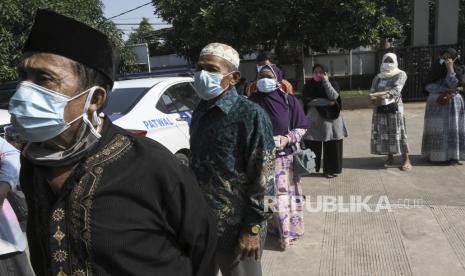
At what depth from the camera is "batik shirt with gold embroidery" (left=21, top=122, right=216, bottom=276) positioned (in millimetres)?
1524

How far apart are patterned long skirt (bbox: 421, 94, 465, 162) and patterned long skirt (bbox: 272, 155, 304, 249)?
3.45 meters

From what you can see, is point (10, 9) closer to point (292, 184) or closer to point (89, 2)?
point (89, 2)

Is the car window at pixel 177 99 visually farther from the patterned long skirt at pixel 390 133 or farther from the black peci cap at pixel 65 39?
the black peci cap at pixel 65 39

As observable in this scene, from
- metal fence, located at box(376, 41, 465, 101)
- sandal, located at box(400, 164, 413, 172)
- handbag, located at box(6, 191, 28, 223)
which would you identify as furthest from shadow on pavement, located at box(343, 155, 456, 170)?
metal fence, located at box(376, 41, 465, 101)

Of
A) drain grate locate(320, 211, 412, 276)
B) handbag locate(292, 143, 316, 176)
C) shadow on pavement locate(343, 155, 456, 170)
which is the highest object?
handbag locate(292, 143, 316, 176)

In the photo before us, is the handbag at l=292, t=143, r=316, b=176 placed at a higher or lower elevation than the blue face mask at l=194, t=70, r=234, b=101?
lower

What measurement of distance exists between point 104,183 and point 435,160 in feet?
22.6

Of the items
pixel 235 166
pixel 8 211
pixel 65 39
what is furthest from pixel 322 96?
pixel 65 39

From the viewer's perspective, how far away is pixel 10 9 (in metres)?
8.67

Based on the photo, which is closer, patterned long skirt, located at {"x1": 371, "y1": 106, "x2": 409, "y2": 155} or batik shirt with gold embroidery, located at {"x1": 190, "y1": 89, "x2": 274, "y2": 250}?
batik shirt with gold embroidery, located at {"x1": 190, "y1": 89, "x2": 274, "y2": 250}

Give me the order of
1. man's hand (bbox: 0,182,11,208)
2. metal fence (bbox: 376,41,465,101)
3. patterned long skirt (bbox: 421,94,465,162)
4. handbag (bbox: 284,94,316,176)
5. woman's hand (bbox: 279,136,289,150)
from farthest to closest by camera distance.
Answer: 1. metal fence (bbox: 376,41,465,101)
2. patterned long skirt (bbox: 421,94,465,162)
3. handbag (bbox: 284,94,316,176)
4. woman's hand (bbox: 279,136,289,150)
5. man's hand (bbox: 0,182,11,208)

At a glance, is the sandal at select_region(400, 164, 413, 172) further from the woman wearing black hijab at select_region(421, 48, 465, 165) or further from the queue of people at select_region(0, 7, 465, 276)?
the queue of people at select_region(0, 7, 465, 276)

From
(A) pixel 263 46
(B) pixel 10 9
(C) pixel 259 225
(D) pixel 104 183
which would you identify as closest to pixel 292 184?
(C) pixel 259 225

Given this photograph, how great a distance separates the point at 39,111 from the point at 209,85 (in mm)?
1288
